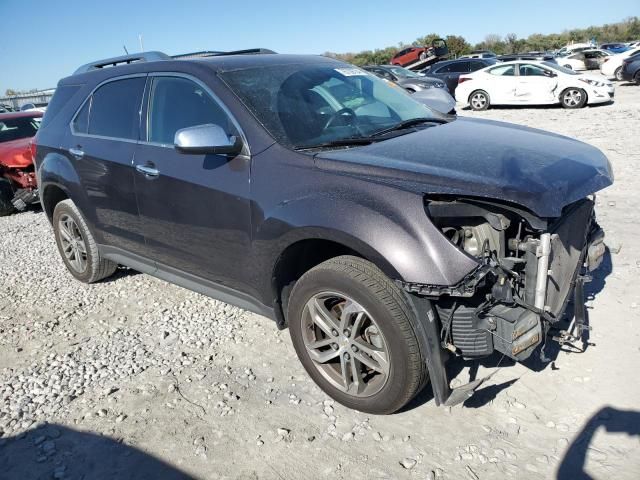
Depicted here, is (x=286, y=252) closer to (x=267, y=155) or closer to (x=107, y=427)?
(x=267, y=155)

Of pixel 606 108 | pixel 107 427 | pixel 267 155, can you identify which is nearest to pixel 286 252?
pixel 267 155

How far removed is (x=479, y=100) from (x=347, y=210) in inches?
619

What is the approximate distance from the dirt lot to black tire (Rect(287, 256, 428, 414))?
0.20m

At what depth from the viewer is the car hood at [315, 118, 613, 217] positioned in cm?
247

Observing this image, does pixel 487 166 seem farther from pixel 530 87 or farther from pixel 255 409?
pixel 530 87

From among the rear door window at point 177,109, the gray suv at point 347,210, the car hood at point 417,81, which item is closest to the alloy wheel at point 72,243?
Answer: the gray suv at point 347,210

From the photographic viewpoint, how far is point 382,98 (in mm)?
3947

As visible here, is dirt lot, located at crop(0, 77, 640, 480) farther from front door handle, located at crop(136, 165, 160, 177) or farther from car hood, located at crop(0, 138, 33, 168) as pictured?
car hood, located at crop(0, 138, 33, 168)

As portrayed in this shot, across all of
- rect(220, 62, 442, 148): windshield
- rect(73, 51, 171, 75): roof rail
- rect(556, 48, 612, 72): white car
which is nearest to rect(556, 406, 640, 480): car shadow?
rect(220, 62, 442, 148): windshield

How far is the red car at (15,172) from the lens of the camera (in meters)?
8.52

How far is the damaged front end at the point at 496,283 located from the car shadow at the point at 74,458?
1520 mm

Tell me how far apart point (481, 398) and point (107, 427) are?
2124mm

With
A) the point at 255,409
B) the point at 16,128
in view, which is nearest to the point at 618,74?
the point at 16,128

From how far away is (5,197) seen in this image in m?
8.93
